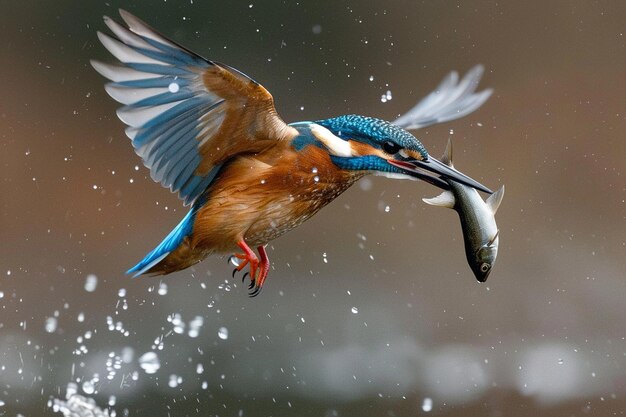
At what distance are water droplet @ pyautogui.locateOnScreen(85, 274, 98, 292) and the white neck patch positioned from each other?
2.63m

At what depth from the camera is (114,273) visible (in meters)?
4.70

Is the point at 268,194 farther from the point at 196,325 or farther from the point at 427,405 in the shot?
the point at 196,325

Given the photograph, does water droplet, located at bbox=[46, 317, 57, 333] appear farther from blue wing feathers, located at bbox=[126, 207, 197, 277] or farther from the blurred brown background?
blue wing feathers, located at bbox=[126, 207, 197, 277]

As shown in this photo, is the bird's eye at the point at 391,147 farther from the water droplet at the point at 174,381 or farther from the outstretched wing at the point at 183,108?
the water droplet at the point at 174,381

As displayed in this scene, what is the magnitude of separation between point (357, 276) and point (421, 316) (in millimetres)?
376

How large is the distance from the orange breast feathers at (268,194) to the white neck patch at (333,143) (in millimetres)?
20

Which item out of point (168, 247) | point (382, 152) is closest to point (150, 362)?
point (168, 247)

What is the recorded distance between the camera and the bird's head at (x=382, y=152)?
2152mm

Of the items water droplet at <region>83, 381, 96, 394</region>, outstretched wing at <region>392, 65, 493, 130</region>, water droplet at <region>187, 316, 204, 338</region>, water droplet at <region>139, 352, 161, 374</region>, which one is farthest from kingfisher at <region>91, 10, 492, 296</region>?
water droplet at <region>187, 316, 204, 338</region>

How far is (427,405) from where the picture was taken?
12.8ft

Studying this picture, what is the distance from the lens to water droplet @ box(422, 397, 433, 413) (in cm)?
386

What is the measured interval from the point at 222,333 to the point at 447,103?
85.0 inches

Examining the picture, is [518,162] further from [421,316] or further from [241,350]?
[241,350]

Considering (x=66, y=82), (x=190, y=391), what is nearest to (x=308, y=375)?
(x=190, y=391)
